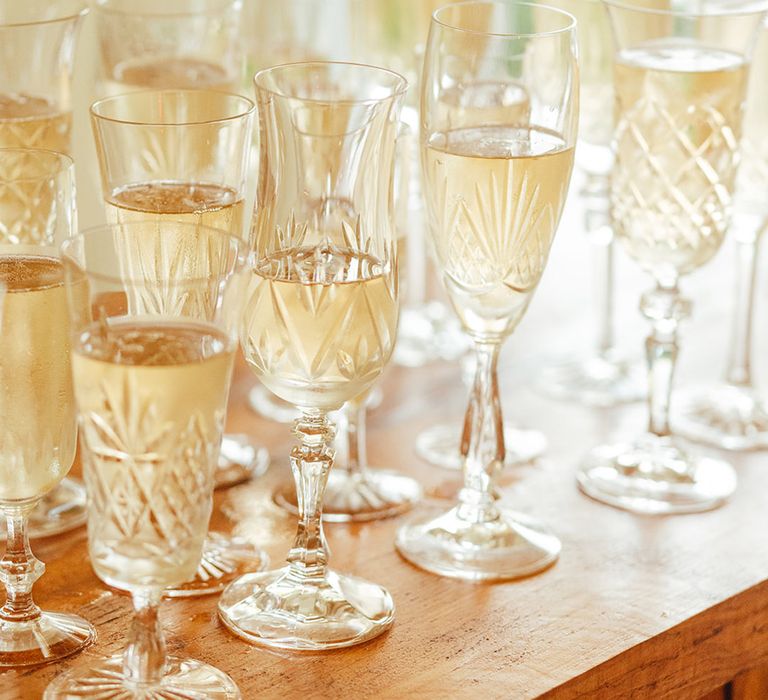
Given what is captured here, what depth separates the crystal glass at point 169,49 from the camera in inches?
60.6

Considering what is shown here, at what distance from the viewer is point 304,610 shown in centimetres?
117

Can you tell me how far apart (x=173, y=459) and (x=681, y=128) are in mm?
638

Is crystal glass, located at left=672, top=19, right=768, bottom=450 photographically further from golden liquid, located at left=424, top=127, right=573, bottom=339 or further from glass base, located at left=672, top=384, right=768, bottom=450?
golden liquid, located at left=424, top=127, right=573, bottom=339

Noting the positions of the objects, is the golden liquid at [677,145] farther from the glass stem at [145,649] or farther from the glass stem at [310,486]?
the glass stem at [145,649]

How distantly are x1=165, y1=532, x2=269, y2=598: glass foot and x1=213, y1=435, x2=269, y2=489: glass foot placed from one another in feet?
0.38

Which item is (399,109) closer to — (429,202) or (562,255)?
(429,202)

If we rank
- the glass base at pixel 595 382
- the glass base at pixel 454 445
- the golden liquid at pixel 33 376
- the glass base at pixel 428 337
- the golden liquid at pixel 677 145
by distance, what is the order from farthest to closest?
the glass base at pixel 428 337
the glass base at pixel 595 382
the glass base at pixel 454 445
the golden liquid at pixel 677 145
the golden liquid at pixel 33 376

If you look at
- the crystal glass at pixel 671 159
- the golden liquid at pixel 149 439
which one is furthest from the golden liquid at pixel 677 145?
the golden liquid at pixel 149 439

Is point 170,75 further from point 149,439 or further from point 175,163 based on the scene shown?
point 149,439

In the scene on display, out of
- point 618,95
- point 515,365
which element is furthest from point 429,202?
point 515,365

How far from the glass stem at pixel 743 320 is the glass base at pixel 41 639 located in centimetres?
84

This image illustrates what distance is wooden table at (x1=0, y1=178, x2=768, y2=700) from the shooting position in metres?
1.10

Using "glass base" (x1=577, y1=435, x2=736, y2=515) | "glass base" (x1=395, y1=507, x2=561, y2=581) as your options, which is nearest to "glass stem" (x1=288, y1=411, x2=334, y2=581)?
"glass base" (x1=395, y1=507, x2=561, y2=581)

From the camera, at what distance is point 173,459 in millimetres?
944
